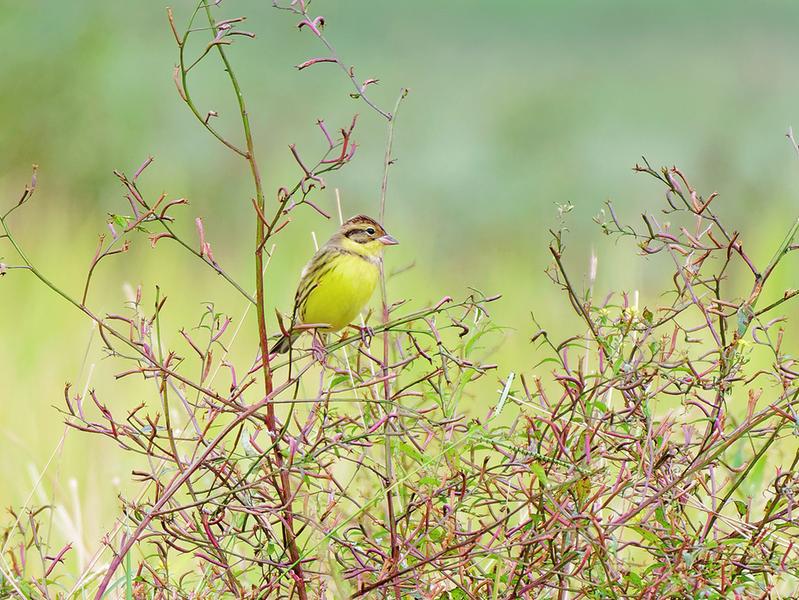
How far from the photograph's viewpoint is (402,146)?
31.2 ft

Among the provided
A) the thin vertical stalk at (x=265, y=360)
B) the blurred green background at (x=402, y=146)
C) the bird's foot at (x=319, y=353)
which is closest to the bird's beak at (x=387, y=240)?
the blurred green background at (x=402, y=146)

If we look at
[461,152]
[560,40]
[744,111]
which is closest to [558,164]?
[461,152]

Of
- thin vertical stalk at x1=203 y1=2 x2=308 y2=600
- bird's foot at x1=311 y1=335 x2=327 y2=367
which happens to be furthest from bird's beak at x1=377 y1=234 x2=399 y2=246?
thin vertical stalk at x1=203 y1=2 x2=308 y2=600

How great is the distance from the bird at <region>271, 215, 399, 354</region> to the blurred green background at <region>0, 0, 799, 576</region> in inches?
20.4

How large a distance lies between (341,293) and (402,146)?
6961 millimetres

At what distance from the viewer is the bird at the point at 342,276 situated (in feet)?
8.62

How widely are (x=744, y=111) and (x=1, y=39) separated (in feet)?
17.8

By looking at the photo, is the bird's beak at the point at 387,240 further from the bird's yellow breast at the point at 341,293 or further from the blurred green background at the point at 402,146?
the blurred green background at the point at 402,146

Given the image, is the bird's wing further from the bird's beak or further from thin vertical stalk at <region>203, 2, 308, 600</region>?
thin vertical stalk at <region>203, 2, 308, 600</region>

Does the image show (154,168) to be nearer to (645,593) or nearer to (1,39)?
(1,39)

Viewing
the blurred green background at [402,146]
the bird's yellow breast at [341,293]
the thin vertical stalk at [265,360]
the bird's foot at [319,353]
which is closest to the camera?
the thin vertical stalk at [265,360]

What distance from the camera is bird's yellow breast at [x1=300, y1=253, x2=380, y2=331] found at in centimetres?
262

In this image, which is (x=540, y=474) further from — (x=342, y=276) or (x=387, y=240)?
(x=387, y=240)

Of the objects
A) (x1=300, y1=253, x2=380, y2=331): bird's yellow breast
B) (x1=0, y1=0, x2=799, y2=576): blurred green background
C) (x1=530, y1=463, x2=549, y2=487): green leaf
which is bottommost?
(x1=530, y1=463, x2=549, y2=487): green leaf
